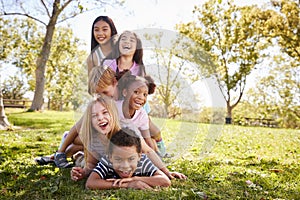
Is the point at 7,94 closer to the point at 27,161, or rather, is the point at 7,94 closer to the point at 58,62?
the point at 58,62

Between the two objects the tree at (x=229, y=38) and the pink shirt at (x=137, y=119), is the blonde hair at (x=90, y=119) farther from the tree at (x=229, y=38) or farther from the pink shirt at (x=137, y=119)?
the tree at (x=229, y=38)

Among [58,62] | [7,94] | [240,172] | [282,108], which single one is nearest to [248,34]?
[282,108]

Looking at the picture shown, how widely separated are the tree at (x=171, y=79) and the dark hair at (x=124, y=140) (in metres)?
1.17

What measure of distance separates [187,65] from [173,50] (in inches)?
23.9

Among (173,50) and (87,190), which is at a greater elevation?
(173,50)

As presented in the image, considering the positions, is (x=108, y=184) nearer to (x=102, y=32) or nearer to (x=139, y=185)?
(x=139, y=185)

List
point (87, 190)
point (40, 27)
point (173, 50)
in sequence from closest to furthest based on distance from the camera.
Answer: point (87, 190), point (173, 50), point (40, 27)

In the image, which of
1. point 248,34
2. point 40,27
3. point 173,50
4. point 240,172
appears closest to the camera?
point 240,172

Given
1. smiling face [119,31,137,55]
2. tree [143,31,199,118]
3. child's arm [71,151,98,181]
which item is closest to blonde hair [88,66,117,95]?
smiling face [119,31,137,55]

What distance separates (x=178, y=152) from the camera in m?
4.93

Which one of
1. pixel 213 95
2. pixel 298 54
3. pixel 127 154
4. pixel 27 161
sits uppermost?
pixel 298 54

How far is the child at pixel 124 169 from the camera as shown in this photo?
2812mm

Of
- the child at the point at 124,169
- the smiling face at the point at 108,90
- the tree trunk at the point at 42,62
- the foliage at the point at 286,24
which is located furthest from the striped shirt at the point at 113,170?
the foliage at the point at 286,24

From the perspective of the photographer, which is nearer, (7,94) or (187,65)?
(187,65)
